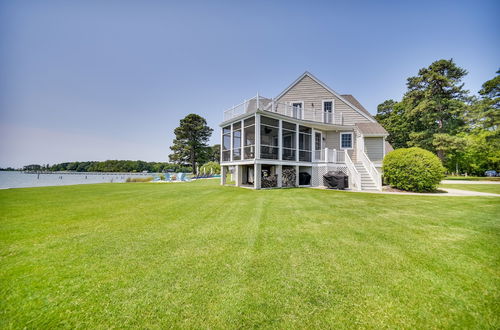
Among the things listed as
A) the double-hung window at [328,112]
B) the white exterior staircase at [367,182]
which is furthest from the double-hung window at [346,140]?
the white exterior staircase at [367,182]

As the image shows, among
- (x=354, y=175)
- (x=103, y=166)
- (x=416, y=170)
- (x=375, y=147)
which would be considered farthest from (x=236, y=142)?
(x=103, y=166)

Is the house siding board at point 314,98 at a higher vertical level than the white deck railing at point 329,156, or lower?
higher

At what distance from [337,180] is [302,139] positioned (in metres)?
4.71

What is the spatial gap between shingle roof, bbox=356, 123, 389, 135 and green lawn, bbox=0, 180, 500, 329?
1105 centimetres

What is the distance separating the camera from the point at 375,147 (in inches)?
612

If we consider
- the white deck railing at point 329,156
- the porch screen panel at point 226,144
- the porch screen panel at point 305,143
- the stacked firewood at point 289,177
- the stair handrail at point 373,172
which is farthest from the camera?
the porch screen panel at point 226,144

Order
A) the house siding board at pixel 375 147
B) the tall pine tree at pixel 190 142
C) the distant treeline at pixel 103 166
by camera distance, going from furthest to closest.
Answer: the distant treeline at pixel 103 166, the tall pine tree at pixel 190 142, the house siding board at pixel 375 147

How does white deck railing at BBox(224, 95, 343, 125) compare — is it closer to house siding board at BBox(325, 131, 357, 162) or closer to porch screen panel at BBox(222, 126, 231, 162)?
house siding board at BBox(325, 131, 357, 162)

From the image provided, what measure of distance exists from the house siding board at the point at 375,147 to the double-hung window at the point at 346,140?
4.47 feet

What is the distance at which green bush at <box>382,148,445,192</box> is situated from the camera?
10.4 meters

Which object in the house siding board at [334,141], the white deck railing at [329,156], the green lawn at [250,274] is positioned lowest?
the green lawn at [250,274]

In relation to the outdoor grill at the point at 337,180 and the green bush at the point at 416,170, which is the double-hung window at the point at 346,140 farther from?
the outdoor grill at the point at 337,180

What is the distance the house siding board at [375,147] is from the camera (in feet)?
50.8

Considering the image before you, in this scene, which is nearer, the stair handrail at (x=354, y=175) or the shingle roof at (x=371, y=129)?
the stair handrail at (x=354, y=175)
